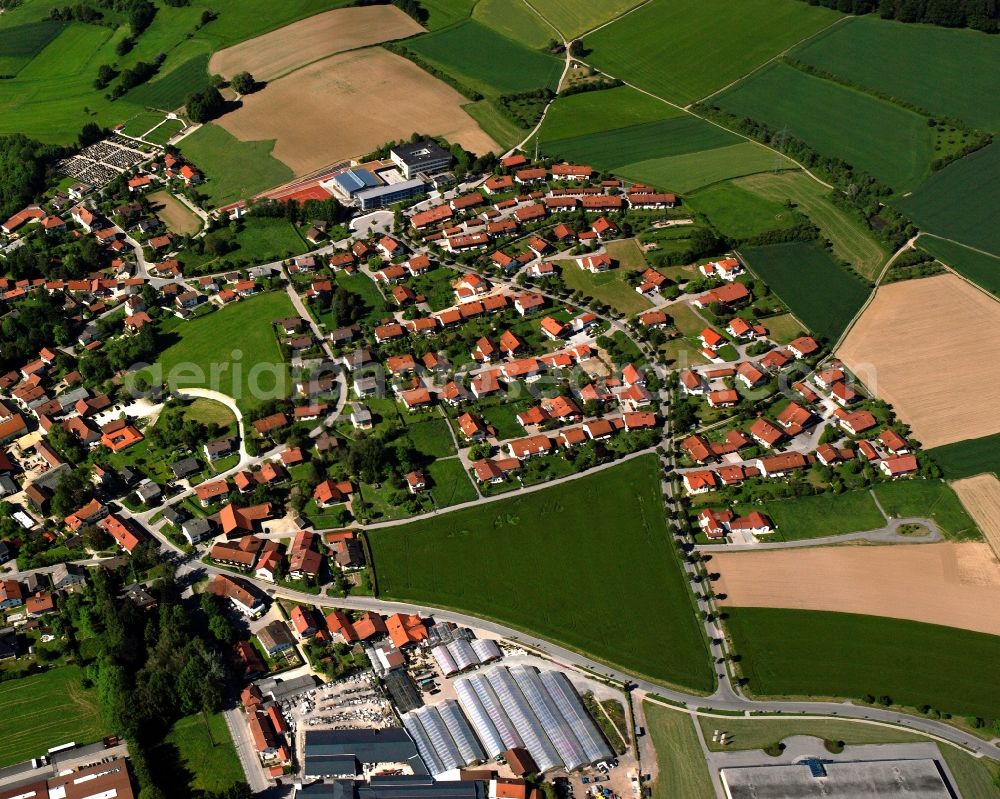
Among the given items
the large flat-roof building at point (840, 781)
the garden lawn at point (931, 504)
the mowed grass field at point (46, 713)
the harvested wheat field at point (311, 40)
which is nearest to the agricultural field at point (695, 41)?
the harvested wheat field at point (311, 40)

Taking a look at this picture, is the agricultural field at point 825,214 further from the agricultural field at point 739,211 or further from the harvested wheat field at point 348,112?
the harvested wheat field at point 348,112

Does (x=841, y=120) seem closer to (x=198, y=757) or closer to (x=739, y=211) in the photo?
(x=739, y=211)

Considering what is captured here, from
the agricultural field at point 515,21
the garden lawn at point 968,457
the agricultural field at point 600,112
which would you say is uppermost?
the agricultural field at point 515,21

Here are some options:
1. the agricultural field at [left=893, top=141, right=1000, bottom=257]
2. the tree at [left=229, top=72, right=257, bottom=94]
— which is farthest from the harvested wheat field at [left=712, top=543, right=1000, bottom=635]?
the tree at [left=229, top=72, right=257, bottom=94]

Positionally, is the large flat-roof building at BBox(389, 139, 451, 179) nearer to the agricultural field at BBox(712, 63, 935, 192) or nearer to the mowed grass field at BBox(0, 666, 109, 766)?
the agricultural field at BBox(712, 63, 935, 192)

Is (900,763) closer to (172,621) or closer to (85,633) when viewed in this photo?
(172,621)

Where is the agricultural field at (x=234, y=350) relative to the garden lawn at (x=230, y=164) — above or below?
below
